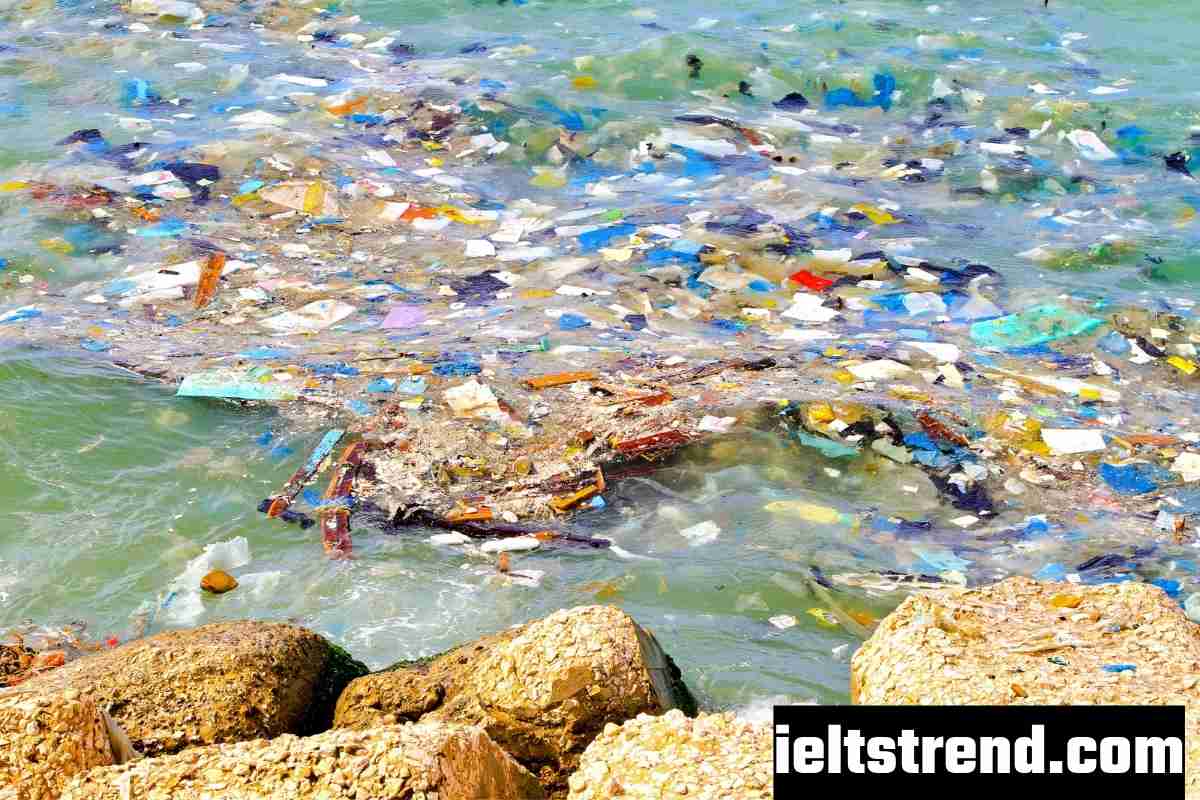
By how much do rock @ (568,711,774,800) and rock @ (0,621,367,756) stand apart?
982 mm

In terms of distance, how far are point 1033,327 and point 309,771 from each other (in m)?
4.66

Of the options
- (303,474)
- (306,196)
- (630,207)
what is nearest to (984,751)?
(303,474)

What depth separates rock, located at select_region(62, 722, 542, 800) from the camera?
2.41 m

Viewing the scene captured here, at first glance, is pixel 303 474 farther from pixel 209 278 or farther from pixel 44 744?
pixel 44 744

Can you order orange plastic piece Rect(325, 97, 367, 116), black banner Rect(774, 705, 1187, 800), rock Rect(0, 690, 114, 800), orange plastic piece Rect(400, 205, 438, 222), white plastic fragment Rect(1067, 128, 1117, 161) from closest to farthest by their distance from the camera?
black banner Rect(774, 705, 1187, 800) → rock Rect(0, 690, 114, 800) → orange plastic piece Rect(400, 205, 438, 222) → white plastic fragment Rect(1067, 128, 1117, 161) → orange plastic piece Rect(325, 97, 367, 116)

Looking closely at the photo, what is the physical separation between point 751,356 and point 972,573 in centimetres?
174

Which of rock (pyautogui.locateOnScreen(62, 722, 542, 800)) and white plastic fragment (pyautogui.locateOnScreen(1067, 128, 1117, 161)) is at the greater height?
rock (pyautogui.locateOnScreen(62, 722, 542, 800))

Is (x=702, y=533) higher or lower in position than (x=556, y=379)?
lower

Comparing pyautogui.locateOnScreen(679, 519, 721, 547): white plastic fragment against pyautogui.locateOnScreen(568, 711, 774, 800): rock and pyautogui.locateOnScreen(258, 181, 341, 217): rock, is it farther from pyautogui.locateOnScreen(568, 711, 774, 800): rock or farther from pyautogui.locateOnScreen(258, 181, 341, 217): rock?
pyautogui.locateOnScreen(258, 181, 341, 217): rock

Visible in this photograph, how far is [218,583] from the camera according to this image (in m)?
4.34

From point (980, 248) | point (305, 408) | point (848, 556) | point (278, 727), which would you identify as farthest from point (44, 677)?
point (980, 248)

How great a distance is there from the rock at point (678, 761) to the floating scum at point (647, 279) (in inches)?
71.5

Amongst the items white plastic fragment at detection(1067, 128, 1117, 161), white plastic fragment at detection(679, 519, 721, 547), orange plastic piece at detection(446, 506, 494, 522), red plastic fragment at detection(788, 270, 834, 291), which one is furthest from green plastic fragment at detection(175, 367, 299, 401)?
white plastic fragment at detection(1067, 128, 1117, 161)

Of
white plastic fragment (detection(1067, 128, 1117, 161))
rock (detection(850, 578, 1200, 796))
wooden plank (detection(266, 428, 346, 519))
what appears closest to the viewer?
rock (detection(850, 578, 1200, 796))
